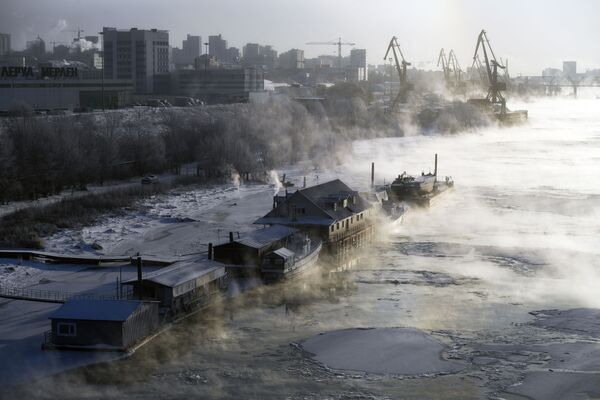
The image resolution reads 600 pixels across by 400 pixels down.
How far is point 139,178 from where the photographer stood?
64.2 feet

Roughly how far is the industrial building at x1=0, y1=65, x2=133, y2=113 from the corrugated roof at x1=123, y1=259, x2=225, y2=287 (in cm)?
1625

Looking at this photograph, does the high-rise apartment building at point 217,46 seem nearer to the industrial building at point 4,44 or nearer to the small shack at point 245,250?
the industrial building at point 4,44

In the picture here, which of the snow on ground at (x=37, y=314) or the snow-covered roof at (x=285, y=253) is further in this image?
the snow-covered roof at (x=285, y=253)

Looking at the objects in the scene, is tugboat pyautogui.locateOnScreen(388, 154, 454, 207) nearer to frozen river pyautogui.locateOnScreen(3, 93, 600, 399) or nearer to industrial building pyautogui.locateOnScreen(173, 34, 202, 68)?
frozen river pyautogui.locateOnScreen(3, 93, 600, 399)

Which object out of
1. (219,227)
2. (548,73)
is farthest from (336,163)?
(548,73)

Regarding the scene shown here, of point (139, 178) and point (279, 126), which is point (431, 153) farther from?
point (139, 178)

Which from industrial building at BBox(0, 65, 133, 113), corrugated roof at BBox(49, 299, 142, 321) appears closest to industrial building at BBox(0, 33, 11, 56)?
industrial building at BBox(0, 65, 133, 113)

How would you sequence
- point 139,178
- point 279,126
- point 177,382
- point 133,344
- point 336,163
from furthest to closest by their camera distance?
1. point 279,126
2. point 336,163
3. point 139,178
4. point 133,344
5. point 177,382

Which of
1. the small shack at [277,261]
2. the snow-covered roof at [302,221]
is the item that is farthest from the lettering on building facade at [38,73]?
the small shack at [277,261]

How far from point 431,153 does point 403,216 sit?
12.1 meters

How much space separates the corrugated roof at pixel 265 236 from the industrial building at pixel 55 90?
14781 mm

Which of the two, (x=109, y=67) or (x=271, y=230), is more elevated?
(x=109, y=67)

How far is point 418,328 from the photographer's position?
325 inches

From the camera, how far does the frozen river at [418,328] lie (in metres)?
6.84
